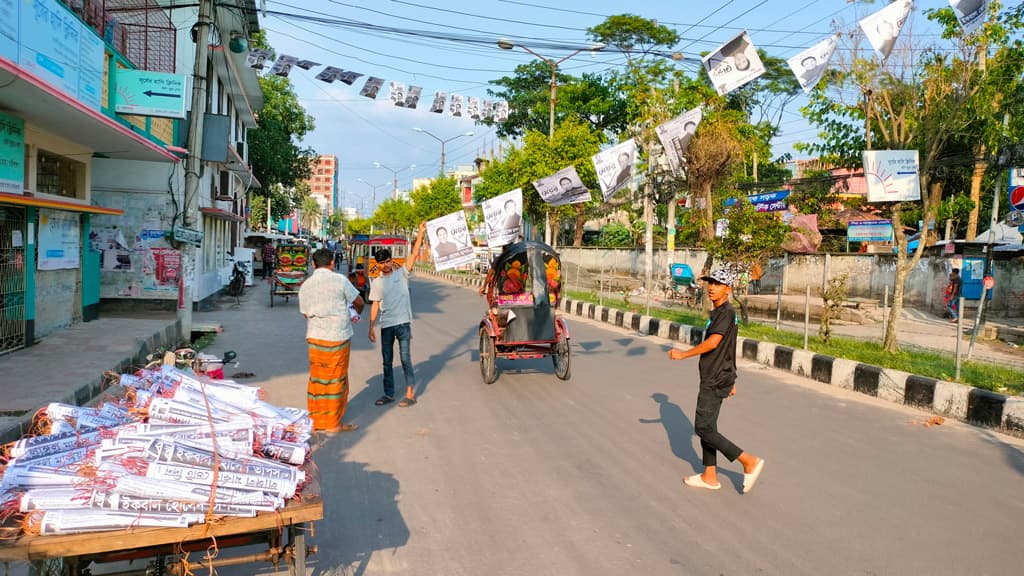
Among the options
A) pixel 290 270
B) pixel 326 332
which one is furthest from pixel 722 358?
pixel 290 270

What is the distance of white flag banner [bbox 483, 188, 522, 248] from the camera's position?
502 inches

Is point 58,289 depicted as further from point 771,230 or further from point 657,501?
point 771,230

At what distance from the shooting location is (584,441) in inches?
260

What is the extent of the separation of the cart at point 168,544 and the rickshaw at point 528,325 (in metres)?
6.14

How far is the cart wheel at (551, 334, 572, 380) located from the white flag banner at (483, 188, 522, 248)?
350 centimetres

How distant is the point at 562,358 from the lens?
382 inches

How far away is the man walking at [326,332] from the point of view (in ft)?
21.1

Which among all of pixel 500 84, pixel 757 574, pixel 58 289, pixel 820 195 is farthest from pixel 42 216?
pixel 500 84

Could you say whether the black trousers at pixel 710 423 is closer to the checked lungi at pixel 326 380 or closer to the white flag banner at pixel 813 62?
the checked lungi at pixel 326 380

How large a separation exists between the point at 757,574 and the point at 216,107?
25994 millimetres

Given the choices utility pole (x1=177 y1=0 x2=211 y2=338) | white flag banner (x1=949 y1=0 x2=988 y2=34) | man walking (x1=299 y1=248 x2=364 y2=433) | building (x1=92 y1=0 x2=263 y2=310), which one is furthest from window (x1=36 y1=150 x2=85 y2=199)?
white flag banner (x1=949 y1=0 x2=988 y2=34)

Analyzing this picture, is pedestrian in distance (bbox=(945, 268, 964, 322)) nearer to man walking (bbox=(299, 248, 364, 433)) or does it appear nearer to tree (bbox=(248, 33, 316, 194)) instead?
man walking (bbox=(299, 248, 364, 433))

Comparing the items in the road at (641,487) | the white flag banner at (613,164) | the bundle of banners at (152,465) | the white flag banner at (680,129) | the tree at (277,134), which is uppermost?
the tree at (277,134)

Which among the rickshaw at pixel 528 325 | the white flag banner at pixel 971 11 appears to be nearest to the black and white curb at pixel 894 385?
the rickshaw at pixel 528 325
